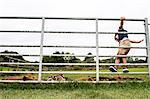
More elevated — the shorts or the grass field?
the shorts

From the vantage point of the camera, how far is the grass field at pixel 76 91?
5.83 m

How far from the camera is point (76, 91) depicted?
6.45 m

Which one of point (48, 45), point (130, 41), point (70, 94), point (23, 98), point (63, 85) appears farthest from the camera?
point (130, 41)

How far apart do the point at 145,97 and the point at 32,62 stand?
2907 millimetres

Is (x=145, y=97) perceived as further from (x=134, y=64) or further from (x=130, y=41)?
(x=130, y=41)

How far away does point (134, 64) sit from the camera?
7.73m

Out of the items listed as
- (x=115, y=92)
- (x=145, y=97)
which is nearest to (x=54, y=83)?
(x=115, y=92)

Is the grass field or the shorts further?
the shorts

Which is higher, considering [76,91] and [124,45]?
[124,45]

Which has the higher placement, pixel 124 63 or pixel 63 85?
pixel 124 63

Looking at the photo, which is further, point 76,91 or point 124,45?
point 124,45

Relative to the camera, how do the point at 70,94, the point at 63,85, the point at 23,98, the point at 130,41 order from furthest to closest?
1. the point at 130,41
2. the point at 63,85
3. the point at 70,94
4. the point at 23,98

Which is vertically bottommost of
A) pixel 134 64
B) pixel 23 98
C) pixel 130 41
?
pixel 23 98

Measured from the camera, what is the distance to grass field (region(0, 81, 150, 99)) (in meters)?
5.83
